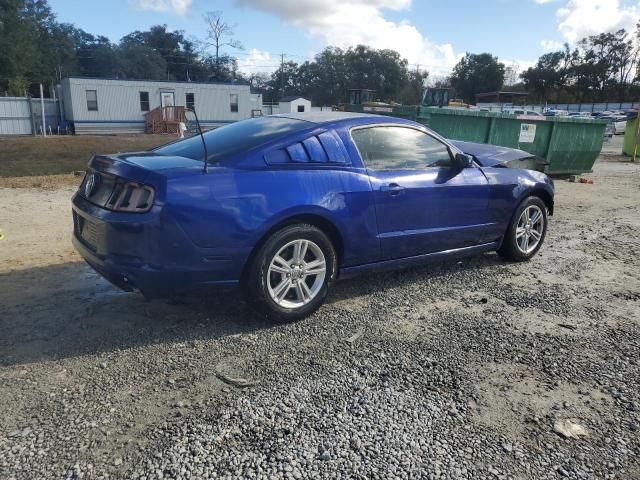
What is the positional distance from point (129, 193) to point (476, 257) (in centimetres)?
394

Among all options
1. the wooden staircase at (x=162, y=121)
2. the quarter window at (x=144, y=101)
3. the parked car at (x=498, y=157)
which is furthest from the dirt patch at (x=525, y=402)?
the quarter window at (x=144, y=101)

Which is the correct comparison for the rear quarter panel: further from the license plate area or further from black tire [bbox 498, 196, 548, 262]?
black tire [bbox 498, 196, 548, 262]

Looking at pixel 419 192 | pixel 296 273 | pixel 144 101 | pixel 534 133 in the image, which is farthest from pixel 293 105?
pixel 296 273

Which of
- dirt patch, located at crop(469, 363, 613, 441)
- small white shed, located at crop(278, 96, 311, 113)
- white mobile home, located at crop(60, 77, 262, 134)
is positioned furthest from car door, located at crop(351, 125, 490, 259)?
small white shed, located at crop(278, 96, 311, 113)

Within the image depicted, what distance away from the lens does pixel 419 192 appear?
459 cm

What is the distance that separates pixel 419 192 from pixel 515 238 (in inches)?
64.2

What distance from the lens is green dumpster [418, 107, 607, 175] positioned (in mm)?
11930

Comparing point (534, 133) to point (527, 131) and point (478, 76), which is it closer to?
point (527, 131)

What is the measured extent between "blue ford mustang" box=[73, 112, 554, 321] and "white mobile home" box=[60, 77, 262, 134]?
31.2m

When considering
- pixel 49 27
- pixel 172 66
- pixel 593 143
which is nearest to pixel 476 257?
pixel 593 143

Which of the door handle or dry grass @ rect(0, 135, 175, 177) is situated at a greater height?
the door handle

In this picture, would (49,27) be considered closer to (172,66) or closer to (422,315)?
(172,66)

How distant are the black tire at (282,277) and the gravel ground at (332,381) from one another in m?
0.14

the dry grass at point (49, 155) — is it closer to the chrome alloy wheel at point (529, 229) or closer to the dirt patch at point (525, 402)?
the chrome alloy wheel at point (529, 229)
